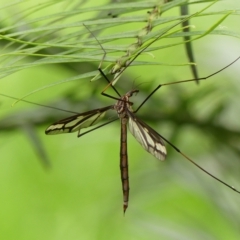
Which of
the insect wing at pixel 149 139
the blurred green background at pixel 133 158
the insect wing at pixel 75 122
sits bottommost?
the blurred green background at pixel 133 158

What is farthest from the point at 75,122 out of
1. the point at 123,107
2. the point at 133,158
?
the point at 133,158

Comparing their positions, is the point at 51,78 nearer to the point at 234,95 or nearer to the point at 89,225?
the point at 89,225

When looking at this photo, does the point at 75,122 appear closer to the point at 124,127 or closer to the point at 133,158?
the point at 124,127

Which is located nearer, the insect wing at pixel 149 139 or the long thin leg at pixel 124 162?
the insect wing at pixel 149 139

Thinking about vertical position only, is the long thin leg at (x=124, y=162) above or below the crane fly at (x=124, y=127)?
below

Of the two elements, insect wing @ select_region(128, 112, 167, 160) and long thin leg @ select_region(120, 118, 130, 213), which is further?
long thin leg @ select_region(120, 118, 130, 213)
